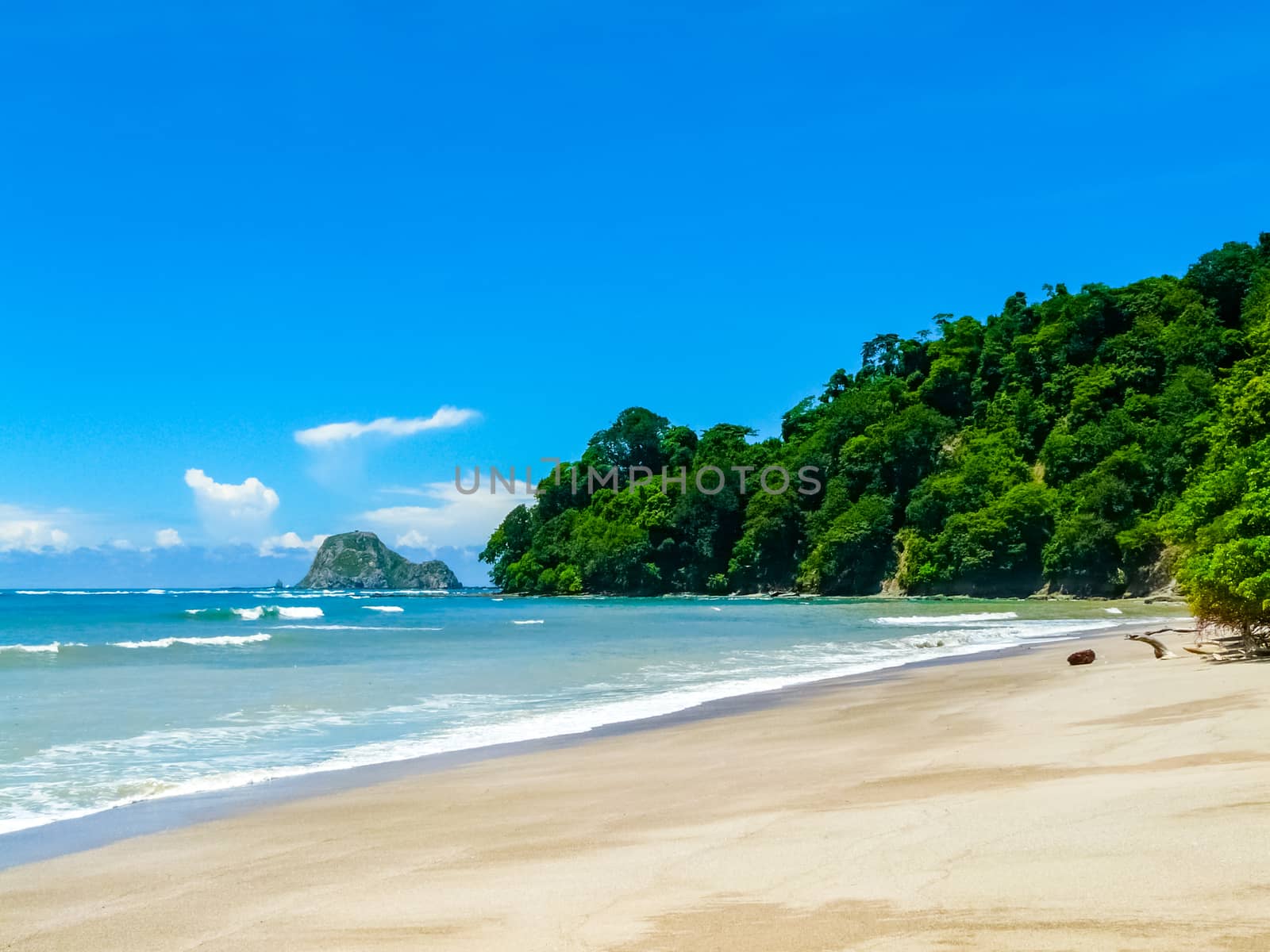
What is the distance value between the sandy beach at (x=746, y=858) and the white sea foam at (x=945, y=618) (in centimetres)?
2873

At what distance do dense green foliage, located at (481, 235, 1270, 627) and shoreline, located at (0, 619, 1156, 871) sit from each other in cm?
4424

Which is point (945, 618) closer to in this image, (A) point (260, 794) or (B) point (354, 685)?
(B) point (354, 685)

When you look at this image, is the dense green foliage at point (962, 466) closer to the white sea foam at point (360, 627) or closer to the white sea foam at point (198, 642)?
the white sea foam at point (360, 627)

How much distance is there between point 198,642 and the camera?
32.9 metres

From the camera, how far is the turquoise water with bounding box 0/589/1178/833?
1047 centimetres

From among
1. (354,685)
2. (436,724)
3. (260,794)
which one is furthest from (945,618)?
(260,794)

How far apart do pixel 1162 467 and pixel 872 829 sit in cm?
6712

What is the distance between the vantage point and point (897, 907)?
4496 mm

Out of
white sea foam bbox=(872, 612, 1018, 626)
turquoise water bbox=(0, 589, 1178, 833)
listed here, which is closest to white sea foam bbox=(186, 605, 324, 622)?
turquoise water bbox=(0, 589, 1178, 833)

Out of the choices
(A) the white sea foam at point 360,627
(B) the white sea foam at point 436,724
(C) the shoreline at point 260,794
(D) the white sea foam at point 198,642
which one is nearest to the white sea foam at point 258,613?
(A) the white sea foam at point 360,627

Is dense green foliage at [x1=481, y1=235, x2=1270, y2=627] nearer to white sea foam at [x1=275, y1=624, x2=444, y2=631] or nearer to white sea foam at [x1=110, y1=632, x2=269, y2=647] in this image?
white sea foam at [x1=275, y1=624, x2=444, y2=631]

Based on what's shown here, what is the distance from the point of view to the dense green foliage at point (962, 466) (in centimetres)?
6656

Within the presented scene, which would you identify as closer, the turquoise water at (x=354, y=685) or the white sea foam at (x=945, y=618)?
the turquoise water at (x=354, y=685)

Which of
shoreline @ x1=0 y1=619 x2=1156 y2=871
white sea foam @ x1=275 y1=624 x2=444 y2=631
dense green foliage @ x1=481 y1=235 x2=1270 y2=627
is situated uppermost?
dense green foliage @ x1=481 y1=235 x2=1270 y2=627
